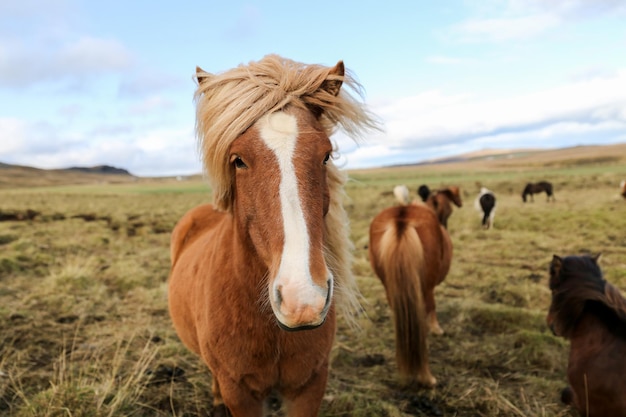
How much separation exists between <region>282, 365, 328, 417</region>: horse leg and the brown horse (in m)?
1.98

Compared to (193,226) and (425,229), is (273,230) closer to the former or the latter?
(193,226)

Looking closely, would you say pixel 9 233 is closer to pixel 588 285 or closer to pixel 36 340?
pixel 36 340

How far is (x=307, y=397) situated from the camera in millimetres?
2090

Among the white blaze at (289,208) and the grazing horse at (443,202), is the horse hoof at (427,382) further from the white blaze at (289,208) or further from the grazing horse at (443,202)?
the grazing horse at (443,202)

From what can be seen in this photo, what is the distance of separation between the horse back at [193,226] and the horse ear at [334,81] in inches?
85.0

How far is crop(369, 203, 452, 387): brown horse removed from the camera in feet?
12.7

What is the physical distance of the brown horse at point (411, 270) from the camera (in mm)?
3863

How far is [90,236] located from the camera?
11.8 m

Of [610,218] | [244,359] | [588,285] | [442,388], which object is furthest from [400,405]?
[610,218]

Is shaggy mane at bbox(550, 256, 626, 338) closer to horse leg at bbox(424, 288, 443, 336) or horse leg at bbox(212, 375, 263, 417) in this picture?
horse leg at bbox(424, 288, 443, 336)

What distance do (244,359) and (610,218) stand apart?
1440cm

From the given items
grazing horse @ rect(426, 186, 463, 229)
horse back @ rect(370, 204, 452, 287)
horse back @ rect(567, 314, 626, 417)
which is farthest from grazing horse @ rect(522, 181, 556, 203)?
horse back @ rect(567, 314, 626, 417)

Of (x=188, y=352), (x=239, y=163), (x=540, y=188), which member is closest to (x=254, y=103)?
(x=239, y=163)

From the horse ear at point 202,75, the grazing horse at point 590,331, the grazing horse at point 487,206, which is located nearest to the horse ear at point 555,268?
the grazing horse at point 590,331
